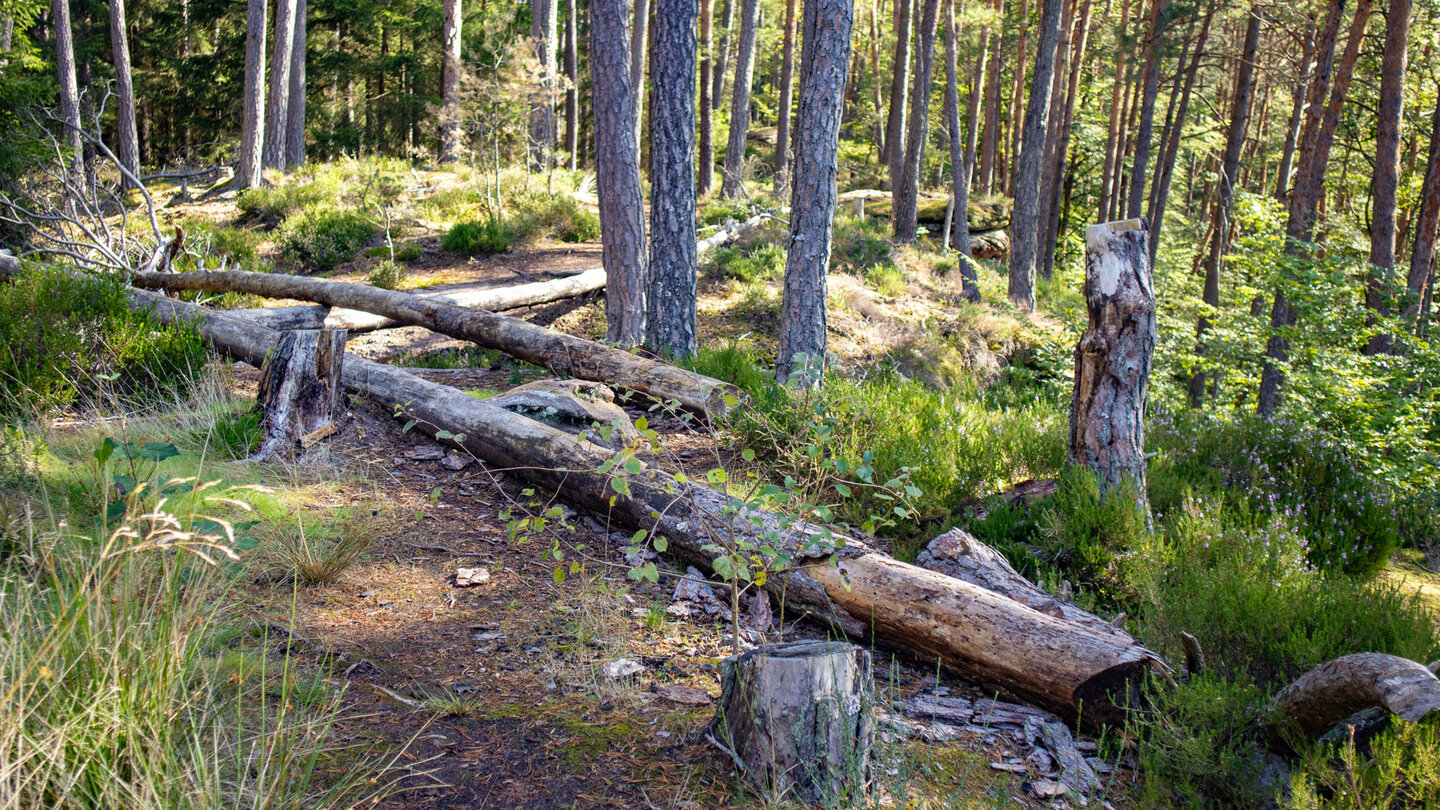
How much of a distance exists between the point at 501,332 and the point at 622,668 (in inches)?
188

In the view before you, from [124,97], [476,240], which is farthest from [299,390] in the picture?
[124,97]

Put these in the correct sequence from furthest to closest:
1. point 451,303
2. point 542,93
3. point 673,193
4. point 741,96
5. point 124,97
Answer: point 741,96, point 124,97, point 542,93, point 451,303, point 673,193

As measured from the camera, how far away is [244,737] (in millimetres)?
2340

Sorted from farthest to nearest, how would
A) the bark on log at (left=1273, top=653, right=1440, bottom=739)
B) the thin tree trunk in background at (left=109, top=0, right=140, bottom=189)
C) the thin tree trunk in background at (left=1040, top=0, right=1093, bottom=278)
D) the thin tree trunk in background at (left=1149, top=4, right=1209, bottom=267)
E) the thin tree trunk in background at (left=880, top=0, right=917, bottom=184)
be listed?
the thin tree trunk in background at (left=1040, top=0, right=1093, bottom=278) → the thin tree trunk in background at (left=109, top=0, right=140, bottom=189) → the thin tree trunk in background at (left=880, top=0, right=917, bottom=184) → the thin tree trunk in background at (left=1149, top=4, right=1209, bottom=267) → the bark on log at (left=1273, top=653, right=1440, bottom=739)

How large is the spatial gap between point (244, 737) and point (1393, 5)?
50.5 ft

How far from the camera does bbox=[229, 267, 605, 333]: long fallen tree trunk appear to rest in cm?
823

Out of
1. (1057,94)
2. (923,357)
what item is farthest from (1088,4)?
(923,357)

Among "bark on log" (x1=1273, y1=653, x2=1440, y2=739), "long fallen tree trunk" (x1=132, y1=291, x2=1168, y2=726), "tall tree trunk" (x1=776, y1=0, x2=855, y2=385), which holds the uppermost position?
"tall tree trunk" (x1=776, y1=0, x2=855, y2=385)

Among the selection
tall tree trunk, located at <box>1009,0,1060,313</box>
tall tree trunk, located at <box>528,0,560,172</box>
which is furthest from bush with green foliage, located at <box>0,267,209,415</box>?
tall tree trunk, located at <box>1009,0,1060,313</box>

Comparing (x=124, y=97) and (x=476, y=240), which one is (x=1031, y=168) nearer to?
(x=476, y=240)

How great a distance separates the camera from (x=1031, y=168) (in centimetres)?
1490

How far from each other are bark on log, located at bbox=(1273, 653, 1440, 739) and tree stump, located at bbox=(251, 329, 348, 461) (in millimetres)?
5175

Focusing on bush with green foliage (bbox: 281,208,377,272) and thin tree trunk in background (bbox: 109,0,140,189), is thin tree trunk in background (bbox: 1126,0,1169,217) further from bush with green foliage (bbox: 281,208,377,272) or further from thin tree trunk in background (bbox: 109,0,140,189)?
thin tree trunk in background (bbox: 109,0,140,189)

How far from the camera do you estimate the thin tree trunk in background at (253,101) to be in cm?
1662
